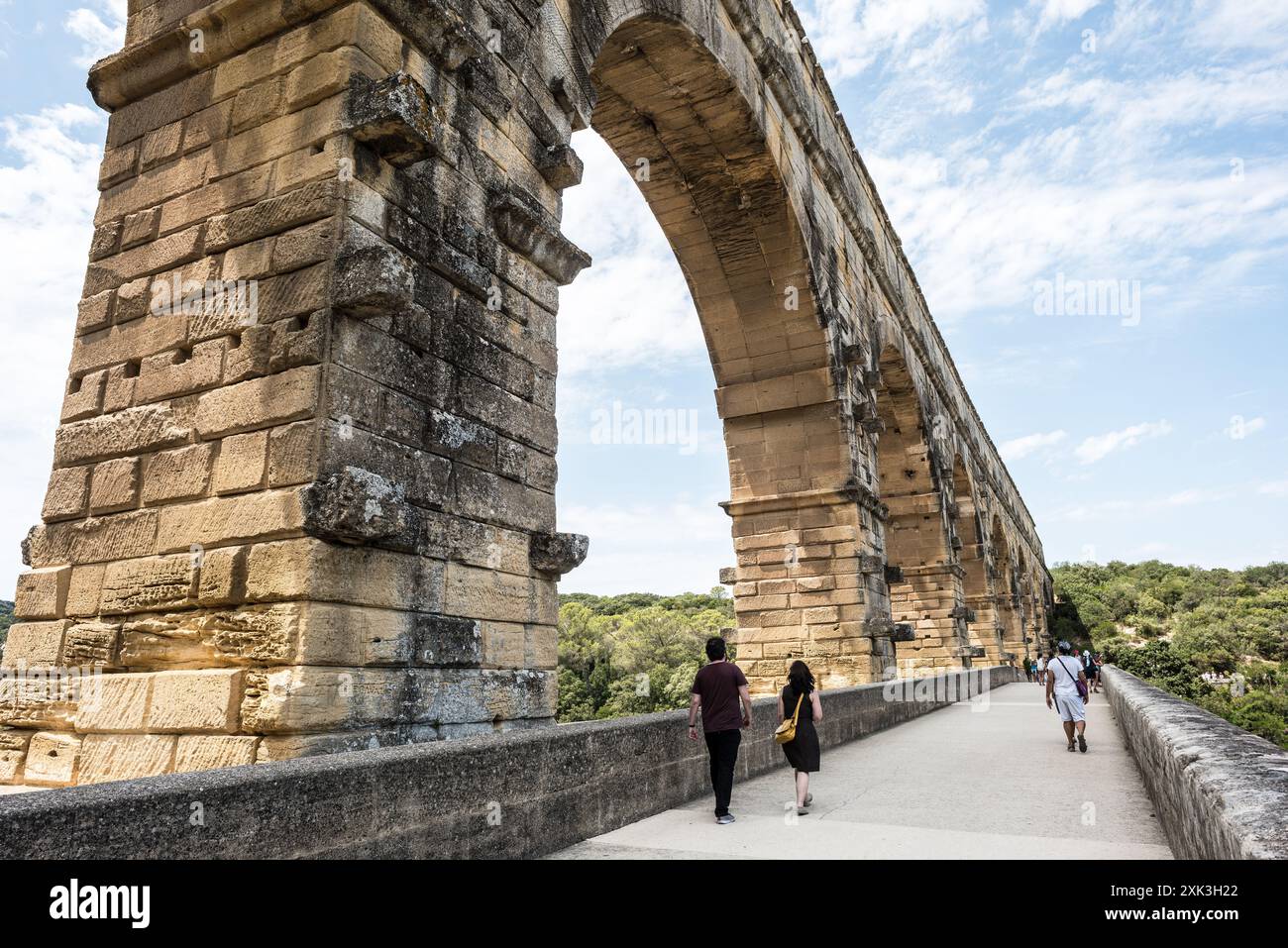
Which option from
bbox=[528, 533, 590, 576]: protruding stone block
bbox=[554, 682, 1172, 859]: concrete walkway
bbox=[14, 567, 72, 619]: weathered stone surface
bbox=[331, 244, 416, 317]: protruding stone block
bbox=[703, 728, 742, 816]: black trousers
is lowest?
bbox=[554, 682, 1172, 859]: concrete walkway

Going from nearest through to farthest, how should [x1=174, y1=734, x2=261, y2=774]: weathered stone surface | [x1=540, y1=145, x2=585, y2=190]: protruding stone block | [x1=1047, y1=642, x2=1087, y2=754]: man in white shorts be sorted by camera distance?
[x1=174, y1=734, x2=261, y2=774]: weathered stone surface, [x1=540, y1=145, x2=585, y2=190]: protruding stone block, [x1=1047, y1=642, x2=1087, y2=754]: man in white shorts

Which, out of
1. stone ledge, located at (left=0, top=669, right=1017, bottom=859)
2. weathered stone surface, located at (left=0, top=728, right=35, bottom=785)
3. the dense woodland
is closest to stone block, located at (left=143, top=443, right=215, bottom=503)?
weathered stone surface, located at (left=0, top=728, right=35, bottom=785)

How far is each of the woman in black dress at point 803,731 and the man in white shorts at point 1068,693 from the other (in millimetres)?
3727

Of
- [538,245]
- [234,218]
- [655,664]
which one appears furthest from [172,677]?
[655,664]

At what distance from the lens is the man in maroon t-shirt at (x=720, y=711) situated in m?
4.36

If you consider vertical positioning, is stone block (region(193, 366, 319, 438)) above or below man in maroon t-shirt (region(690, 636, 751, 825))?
above

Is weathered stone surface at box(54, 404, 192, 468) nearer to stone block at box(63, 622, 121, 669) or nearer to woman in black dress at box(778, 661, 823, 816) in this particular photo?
stone block at box(63, 622, 121, 669)

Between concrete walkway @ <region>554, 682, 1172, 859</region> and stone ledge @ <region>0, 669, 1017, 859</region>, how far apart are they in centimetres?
19

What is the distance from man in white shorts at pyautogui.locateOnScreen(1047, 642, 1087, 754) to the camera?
24.2ft

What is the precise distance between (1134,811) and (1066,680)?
140 inches

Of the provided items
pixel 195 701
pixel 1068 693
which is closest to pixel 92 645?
pixel 195 701

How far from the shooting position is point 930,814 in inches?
173

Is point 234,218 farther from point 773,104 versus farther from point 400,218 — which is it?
point 773,104

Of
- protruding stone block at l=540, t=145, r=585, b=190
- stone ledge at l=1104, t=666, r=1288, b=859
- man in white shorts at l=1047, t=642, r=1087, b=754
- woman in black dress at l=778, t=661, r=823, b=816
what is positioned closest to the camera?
stone ledge at l=1104, t=666, r=1288, b=859
